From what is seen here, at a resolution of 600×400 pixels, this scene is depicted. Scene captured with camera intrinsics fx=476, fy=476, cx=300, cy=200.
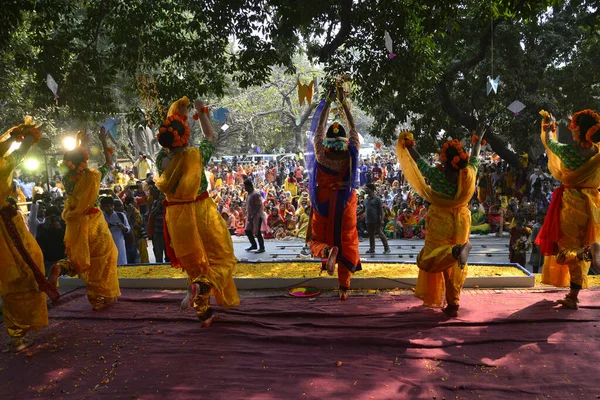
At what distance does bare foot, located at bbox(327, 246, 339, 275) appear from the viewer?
5.08 meters

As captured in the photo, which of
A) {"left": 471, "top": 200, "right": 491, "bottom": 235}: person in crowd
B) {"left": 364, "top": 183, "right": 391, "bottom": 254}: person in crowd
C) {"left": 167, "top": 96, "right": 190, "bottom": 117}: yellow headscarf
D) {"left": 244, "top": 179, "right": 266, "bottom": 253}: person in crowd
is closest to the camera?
{"left": 167, "top": 96, "right": 190, "bottom": 117}: yellow headscarf

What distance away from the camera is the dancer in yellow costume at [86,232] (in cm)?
511

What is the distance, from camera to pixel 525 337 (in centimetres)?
423

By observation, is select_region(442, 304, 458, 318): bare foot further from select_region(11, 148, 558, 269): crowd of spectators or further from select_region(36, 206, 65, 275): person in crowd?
select_region(36, 206, 65, 275): person in crowd

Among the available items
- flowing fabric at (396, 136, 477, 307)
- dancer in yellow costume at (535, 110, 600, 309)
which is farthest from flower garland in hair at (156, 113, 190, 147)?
dancer in yellow costume at (535, 110, 600, 309)

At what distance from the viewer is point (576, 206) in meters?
4.80

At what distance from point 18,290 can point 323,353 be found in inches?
112

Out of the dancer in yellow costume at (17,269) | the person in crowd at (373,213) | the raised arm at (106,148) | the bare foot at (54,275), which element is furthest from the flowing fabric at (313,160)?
the person in crowd at (373,213)

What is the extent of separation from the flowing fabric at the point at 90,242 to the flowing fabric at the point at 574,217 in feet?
15.7

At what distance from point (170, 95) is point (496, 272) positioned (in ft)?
19.2

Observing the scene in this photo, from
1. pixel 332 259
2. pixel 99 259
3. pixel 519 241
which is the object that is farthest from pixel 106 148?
pixel 519 241

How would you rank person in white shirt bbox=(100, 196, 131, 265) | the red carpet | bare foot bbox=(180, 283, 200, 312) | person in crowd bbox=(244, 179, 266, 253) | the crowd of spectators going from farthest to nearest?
person in crowd bbox=(244, 179, 266, 253) → the crowd of spectators → person in white shirt bbox=(100, 196, 131, 265) → bare foot bbox=(180, 283, 200, 312) → the red carpet

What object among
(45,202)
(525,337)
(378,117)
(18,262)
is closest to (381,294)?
(525,337)

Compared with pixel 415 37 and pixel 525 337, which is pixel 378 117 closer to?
pixel 415 37
